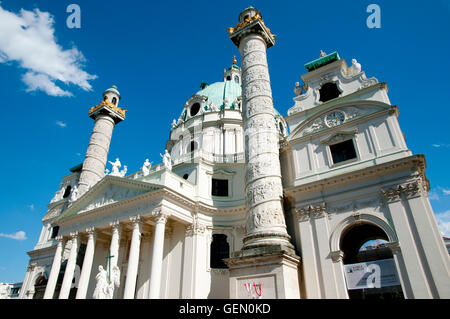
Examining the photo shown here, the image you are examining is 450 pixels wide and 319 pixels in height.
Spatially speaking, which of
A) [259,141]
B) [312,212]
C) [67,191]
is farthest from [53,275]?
[312,212]

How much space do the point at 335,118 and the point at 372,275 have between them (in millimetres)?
9648

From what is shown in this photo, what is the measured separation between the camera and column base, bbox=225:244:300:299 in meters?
11.5

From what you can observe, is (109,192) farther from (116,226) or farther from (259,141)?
(259,141)

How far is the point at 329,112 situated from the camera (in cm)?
2033

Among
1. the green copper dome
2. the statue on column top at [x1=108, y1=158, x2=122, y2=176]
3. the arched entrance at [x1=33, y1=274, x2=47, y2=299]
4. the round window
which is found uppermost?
the green copper dome

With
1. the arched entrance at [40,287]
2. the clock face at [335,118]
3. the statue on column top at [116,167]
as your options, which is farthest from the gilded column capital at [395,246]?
the arched entrance at [40,287]

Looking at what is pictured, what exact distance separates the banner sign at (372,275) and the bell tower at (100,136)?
2370 centimetres

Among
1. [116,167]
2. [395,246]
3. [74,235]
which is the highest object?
[116,167]

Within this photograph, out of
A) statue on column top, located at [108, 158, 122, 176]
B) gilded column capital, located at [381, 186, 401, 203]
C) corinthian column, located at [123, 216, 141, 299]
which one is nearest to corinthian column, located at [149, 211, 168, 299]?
corinthian column, located at [123, 216, 141, 299]

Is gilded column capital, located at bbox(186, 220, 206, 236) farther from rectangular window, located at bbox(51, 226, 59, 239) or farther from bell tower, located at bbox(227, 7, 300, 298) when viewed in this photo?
rectangular window, located at bbox(51, 226, 59, 239)

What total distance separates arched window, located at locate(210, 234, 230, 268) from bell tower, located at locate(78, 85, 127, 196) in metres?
14.0

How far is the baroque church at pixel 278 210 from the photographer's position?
13922 millimetres
